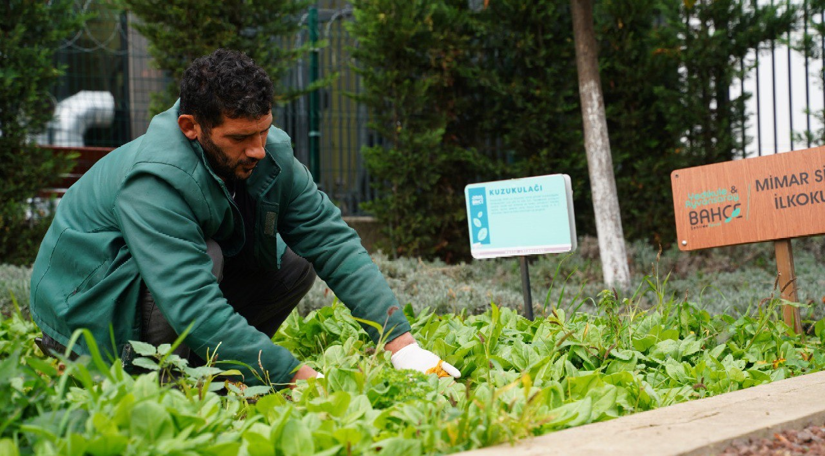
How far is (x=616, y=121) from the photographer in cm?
716

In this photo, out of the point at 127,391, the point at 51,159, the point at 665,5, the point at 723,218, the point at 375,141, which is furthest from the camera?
the point at 375,141

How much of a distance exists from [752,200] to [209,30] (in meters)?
4.62

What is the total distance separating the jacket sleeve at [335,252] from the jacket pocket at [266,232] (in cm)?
10

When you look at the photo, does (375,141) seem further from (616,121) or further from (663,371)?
(663,371)

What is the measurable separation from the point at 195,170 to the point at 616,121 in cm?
545

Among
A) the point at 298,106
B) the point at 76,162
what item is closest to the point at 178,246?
A: the point at 76,162

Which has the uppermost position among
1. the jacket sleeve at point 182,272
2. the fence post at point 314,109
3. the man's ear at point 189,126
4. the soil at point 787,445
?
the fence post at point 314,109

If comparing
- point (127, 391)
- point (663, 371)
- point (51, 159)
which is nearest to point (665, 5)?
point (663, 371)

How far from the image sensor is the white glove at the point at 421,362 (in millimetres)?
2502

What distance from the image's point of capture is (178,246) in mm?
2297

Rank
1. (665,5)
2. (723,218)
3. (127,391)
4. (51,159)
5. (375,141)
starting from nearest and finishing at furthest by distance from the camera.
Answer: (127,391)
(723,218)
(51,159)
(665,5)
(375,141)

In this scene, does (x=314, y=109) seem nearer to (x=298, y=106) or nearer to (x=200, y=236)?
(x=298, y=106)

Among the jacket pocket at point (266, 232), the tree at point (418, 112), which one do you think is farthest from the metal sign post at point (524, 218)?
the tree at point (418, 112)

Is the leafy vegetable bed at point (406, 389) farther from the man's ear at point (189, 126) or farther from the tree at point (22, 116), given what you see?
the tree at point (22, 116)
